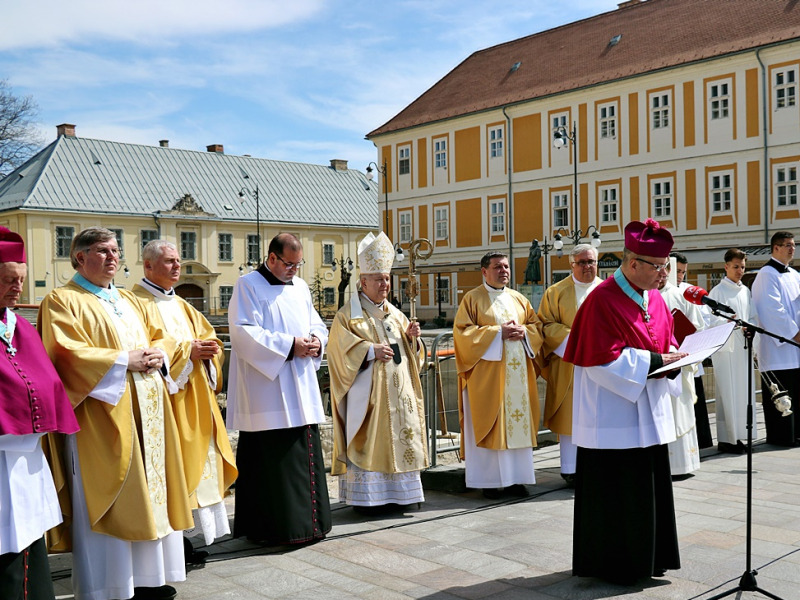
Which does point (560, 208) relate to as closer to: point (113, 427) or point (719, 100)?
point (719, 100)

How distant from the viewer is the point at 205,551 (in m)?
5.38

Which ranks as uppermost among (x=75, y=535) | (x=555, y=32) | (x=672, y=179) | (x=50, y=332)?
(x=555, y=32)

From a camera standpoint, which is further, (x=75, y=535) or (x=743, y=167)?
(x=743, y=167)

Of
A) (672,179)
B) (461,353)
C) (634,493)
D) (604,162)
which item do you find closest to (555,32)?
(604,162)

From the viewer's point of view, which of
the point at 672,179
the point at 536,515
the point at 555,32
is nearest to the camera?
the point at 536,515

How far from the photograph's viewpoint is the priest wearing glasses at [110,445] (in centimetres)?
433

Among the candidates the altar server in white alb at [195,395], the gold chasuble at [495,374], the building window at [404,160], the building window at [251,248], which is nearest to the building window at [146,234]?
the building window at [251,248]

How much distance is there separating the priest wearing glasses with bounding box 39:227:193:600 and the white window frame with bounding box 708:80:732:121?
31452 millimetres

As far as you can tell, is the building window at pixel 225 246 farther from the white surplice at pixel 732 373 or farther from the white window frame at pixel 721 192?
the white surplice at pixel 732 373

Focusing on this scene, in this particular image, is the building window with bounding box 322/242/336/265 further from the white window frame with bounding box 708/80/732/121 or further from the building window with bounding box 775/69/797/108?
the building window with bounding box 775/69/797/108

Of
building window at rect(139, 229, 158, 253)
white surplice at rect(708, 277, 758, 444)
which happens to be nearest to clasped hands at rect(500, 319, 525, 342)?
white surplice at rect(708, 277, 758, 444)

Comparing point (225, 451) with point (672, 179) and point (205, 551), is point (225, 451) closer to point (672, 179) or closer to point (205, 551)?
point (205, 551)

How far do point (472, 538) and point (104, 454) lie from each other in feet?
8.36

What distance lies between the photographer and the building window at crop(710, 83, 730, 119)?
32.1m
